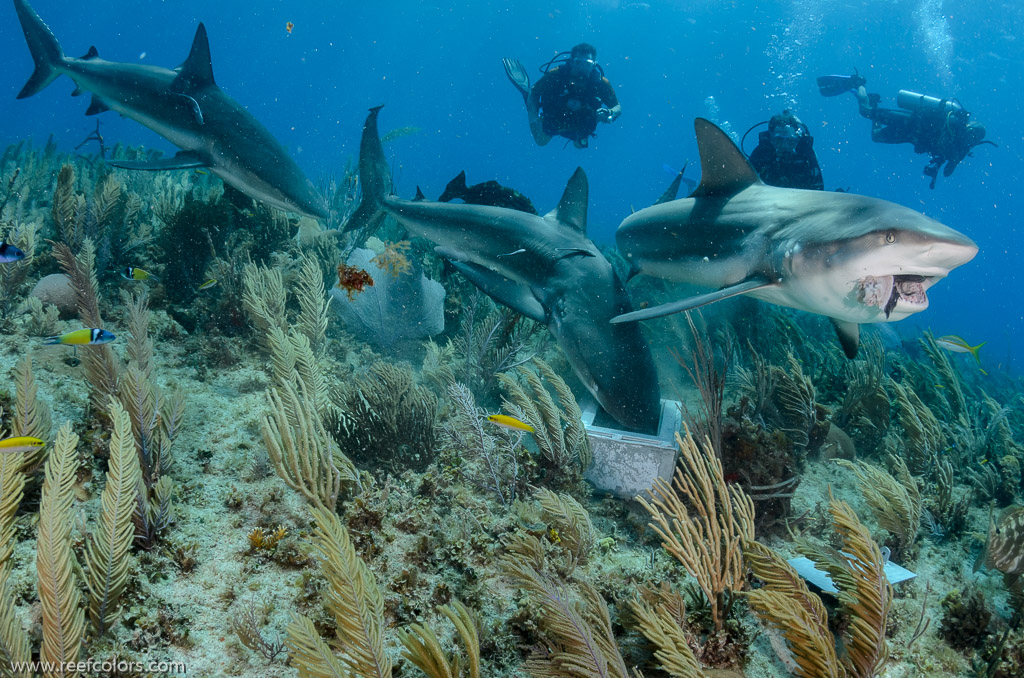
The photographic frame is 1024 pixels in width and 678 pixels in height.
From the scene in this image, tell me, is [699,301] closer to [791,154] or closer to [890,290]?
[890,290]

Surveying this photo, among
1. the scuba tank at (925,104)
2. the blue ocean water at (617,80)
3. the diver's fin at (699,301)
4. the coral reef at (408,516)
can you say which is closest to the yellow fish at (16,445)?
the coral reef at (408,516)

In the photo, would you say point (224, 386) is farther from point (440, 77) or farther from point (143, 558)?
point (440, 77)

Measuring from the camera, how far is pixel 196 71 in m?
6.46

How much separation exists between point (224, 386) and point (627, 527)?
4.19 metres

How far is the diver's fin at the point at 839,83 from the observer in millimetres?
19188

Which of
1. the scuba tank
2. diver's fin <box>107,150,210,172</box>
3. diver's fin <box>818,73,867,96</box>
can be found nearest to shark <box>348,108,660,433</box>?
diver's fin <box>107,150,210,172</box>

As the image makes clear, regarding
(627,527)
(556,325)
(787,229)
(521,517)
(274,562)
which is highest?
(787,229)

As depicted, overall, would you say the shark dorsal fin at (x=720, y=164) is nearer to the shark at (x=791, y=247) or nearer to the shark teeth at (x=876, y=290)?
the shark at (x=791, y=247)

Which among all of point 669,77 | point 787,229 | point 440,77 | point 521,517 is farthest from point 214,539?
point 440,77

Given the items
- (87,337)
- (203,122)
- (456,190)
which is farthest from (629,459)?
(203,122)

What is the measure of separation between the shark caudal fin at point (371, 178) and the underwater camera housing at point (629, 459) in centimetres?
525

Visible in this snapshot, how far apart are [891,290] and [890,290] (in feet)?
0.04

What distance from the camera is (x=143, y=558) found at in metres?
2.65

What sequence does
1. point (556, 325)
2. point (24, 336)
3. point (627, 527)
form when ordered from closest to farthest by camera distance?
1. point (627, 527)
2. point (24, 336)
3. point (556, 325)
